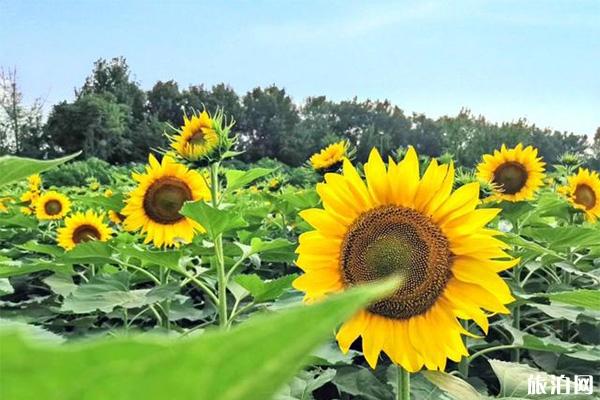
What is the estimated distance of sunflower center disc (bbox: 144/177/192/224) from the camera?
2.37 meters

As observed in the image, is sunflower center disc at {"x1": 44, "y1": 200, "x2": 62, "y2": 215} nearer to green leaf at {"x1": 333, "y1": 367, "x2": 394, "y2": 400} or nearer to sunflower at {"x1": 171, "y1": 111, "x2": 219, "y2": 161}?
sunflower at {"x1": 171, "y1": 111, "x2": 219, "y2": 161}

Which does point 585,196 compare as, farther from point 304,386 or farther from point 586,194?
point 304,386

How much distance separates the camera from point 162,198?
2391mm

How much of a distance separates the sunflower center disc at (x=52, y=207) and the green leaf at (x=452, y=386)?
3220mm

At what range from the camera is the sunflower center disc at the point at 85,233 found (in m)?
3.12

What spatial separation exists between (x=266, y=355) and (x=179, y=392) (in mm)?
15

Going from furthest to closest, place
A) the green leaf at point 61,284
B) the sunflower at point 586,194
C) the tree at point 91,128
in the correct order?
1. the tree at point 91,128
2. the sunflower at point 586,194
3. the green leaf at point 61,284

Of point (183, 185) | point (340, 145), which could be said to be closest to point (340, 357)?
point (183, 185)

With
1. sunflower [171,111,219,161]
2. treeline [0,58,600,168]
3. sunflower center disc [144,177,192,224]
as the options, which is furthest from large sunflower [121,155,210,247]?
treeline [0,58,600,168]

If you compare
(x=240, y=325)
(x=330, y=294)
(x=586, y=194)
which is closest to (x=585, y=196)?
(x=586, y=194)

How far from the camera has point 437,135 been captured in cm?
4381

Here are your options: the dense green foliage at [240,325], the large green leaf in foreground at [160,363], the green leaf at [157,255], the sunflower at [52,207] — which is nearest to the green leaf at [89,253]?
the dense green foliage at [240,325]

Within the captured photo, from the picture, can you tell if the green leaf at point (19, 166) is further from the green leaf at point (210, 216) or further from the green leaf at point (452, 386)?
the green leaf at point (210, 216)

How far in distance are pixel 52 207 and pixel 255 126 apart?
1637 inches
